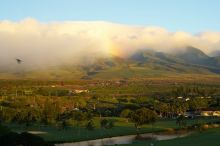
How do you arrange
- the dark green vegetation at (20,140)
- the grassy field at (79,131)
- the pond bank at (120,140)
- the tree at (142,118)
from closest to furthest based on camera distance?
the dark green vegetation at (20,140), the pond bank at (120,140), the grassy field at (79,131), the tree at (142,118)

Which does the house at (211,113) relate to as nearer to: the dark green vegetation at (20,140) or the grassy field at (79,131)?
the grassy field at (79,131)

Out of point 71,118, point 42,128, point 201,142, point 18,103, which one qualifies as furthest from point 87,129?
point 18,103

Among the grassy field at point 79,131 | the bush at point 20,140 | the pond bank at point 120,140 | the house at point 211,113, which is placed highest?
the bush at point 20,140

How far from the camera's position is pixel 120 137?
4021 inches

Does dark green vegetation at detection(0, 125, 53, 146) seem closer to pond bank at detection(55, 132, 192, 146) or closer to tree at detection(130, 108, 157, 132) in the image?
pond bank at detection(55, 132, 192, 146)

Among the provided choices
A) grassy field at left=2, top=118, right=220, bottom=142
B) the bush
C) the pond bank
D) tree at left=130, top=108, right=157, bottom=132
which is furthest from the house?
the bush

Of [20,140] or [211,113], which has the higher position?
[20,140]

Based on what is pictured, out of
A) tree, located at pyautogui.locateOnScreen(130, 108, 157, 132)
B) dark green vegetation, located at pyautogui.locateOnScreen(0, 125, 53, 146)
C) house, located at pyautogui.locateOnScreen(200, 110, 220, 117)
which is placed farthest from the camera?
house, located at pyautogui.locateOnScreen(200, 110, 220, 117)

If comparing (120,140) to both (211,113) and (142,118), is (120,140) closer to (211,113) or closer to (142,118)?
(142,118)

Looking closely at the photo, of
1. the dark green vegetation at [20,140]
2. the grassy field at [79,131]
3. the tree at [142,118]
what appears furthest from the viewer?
the tree at [142,118]

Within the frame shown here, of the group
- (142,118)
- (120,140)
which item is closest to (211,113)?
(142,118)

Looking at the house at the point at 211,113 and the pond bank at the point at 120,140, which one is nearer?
the pond bank at the point at 120,140

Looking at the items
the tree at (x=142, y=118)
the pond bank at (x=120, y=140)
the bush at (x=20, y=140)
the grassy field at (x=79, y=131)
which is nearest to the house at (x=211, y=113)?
the grassy field at (x=79, y=131)

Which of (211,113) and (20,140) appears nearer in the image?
(20,140)
